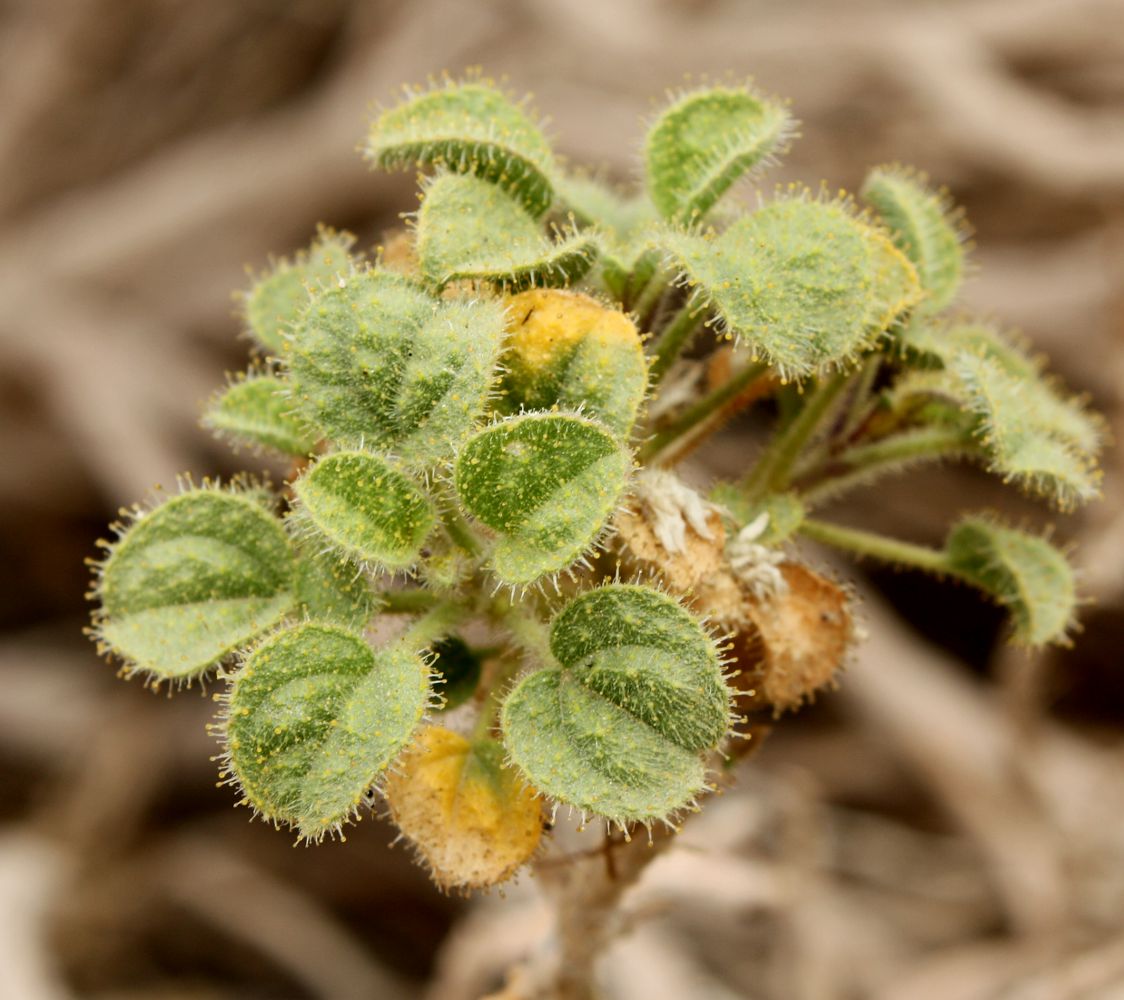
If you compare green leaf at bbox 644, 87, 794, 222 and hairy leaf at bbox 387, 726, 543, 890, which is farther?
green leaf at bbox 644, 87, 794, 222

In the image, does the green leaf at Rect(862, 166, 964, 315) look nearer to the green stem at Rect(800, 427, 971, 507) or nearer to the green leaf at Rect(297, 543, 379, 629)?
the green stem at Rect(800, 427, 971, 507)

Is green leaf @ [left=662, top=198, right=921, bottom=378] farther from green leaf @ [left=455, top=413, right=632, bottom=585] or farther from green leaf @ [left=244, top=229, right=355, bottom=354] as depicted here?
green leaf @ [left=244, top=229, right=355, bottom=354]

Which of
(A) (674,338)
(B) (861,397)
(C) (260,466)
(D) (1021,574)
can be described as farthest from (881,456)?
(C) (260,466)

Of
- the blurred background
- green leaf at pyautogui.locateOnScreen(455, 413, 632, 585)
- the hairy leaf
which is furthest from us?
the blurred background

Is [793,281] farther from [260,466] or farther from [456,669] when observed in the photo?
[260,466]

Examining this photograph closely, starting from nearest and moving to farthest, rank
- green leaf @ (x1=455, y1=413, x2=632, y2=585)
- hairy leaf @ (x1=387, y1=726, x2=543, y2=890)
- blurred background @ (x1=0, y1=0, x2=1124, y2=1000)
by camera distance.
→ green leaf @ (x1=455, y1=413, x2=632, y2=585) → hairy leaf @ (x1=387, y1=726, x2=543, y2=890) → blurred background @ (x1=0, y1=0, x2=1124, y2=1000)

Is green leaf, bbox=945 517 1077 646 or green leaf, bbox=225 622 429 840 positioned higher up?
green leaf, bbox=945 517 1077 646

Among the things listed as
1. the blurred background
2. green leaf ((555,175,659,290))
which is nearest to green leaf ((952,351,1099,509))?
green leaf ((555,175,659,290))

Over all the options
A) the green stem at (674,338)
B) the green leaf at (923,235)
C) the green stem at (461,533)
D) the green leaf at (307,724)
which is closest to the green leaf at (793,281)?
the green stem at (674,338)
